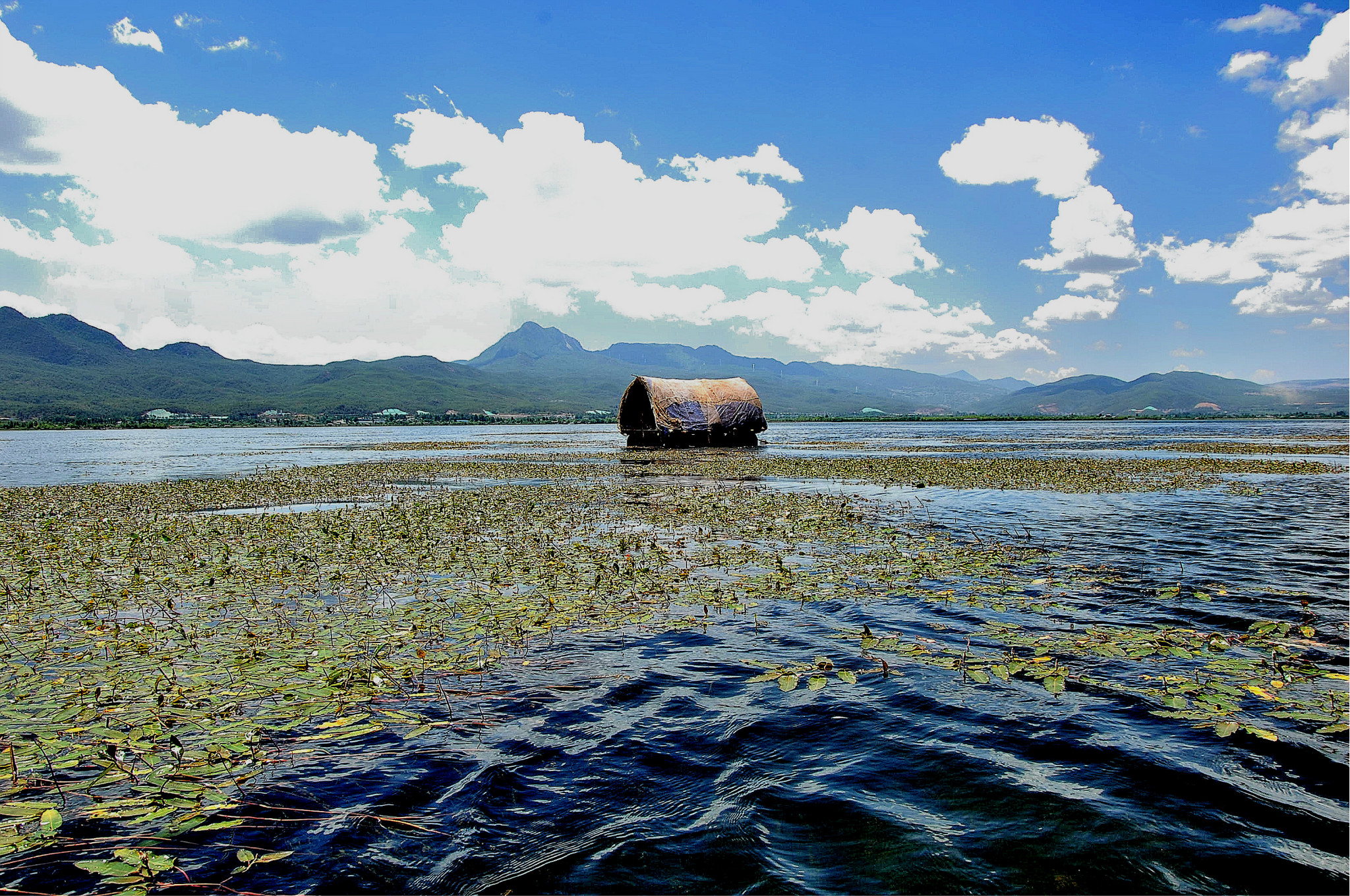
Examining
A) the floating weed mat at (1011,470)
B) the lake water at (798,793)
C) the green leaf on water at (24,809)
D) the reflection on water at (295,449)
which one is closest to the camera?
the lake water at (798,793)

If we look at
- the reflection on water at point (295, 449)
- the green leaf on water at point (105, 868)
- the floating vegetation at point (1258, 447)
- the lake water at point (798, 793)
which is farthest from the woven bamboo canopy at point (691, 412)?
the green leaf on water at point (105, 868)

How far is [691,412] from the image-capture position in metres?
45.3

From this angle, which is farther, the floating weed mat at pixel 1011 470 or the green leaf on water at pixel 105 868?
the floating weed mat at pixel 1011 470

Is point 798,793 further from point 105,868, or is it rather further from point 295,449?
point 295,449

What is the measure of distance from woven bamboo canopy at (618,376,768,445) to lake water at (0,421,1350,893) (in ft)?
120

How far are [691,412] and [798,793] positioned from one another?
135ft

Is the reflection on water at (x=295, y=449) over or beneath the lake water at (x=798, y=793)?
over

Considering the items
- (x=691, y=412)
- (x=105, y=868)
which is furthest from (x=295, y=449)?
(x=105, y=868)

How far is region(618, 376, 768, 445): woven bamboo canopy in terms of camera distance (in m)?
44.2

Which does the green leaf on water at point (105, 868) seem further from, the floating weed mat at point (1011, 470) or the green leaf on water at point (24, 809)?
the floating weed mat at point (1011, 470)

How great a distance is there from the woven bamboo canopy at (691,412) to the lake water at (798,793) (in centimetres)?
3654

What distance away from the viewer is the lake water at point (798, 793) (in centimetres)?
365

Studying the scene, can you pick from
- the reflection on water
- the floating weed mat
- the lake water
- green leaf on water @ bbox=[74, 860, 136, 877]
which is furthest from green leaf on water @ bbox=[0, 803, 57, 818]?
the reflection on water

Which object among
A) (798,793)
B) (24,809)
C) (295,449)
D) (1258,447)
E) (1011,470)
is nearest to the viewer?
(24,809)
